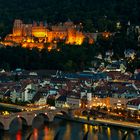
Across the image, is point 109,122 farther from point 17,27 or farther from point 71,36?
point 17,27

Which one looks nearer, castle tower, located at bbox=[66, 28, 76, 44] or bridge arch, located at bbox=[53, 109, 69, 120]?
bridge arch, located at bbox=[53, 109, 69, 120]

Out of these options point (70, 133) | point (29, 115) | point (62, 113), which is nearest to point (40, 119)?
point (62, 113)

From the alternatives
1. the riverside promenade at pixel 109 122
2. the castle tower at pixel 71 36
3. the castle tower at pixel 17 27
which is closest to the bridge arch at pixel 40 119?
the riverside promenade at pixel 109 122

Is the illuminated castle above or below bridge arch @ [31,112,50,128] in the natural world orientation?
above

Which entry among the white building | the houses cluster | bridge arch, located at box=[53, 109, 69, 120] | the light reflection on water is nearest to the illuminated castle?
the houses cluster

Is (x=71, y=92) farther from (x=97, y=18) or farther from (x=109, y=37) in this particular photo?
(x=97, y=18)

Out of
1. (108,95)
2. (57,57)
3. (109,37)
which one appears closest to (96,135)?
(108,95)

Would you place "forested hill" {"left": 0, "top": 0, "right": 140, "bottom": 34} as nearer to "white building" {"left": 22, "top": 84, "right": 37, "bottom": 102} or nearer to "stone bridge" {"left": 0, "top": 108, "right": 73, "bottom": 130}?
"white building" {"left": 22, "top": 84, "right": 37, "bottom": 102}

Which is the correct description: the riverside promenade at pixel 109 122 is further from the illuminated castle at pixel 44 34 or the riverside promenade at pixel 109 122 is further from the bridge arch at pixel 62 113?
the illuminated castle at pixel 44 34
